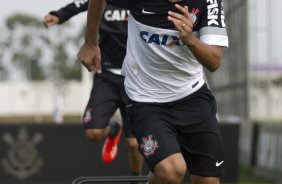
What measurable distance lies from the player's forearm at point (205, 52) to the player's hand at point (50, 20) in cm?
313

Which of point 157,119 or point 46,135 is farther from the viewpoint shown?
point 46,135

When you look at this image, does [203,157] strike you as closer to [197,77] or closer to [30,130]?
Result: [197,77]

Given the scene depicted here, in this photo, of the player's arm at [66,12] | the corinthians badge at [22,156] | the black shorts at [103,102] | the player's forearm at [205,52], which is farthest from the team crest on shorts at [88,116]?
the corinthians badge at [22,156]

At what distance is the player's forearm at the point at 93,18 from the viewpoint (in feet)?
18.4

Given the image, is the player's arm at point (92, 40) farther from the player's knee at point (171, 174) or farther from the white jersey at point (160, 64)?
the player's knee at point (171, 174)

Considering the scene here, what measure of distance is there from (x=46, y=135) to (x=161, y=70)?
9.11 m

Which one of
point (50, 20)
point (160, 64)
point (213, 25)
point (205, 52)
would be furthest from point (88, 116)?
point (205, 52)

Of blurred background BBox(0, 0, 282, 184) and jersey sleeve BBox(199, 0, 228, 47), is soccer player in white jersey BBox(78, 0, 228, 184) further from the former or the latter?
blurred background BBox(0, 0, 282, 184)

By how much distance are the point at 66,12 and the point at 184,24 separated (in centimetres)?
333

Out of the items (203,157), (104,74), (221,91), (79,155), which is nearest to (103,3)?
(203,157)

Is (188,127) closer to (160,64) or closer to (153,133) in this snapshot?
(153,133)

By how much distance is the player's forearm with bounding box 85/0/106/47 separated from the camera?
559 cm

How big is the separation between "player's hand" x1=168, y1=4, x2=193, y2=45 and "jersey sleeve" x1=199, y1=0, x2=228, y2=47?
281 millimetres

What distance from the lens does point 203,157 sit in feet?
18.6
